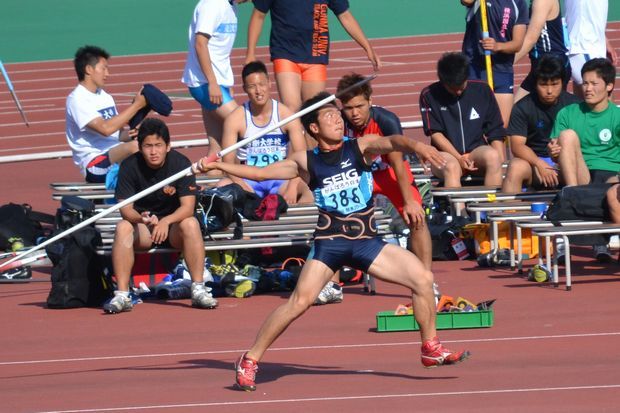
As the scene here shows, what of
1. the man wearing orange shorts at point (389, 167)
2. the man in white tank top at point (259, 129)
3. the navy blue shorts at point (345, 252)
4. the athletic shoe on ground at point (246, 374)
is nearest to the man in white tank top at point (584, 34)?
the man in white tank top at point (259, 129)

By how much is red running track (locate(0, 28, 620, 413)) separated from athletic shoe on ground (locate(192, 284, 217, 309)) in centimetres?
7

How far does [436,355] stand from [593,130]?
12.2ft

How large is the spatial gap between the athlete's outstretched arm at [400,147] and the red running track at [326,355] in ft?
3.64

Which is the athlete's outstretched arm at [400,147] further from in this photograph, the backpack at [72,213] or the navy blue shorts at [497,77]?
the navy blue shorts at [497,77]

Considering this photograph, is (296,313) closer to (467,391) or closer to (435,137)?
(467,391)

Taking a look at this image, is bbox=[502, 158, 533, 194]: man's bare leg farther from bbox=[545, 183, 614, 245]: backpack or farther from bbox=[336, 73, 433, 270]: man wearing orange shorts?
bbox=[336, 73, 433, 270]: man wearing orange shorts

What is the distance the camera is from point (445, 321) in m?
8.07

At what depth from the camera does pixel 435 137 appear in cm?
1069

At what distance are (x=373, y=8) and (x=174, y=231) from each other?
15937mm

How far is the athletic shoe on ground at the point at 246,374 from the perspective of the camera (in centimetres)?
670

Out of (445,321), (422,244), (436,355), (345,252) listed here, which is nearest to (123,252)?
(422,244)

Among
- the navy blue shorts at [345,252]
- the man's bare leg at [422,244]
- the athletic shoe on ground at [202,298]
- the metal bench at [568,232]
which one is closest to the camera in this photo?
the navy blue shorts at [345,252]

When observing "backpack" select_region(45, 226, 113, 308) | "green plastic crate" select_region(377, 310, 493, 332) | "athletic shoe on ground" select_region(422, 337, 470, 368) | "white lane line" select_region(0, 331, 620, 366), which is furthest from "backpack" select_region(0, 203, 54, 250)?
"athletic shoe on ground" select_region(422, 337, 470, 368)

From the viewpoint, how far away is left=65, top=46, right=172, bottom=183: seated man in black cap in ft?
36.5
